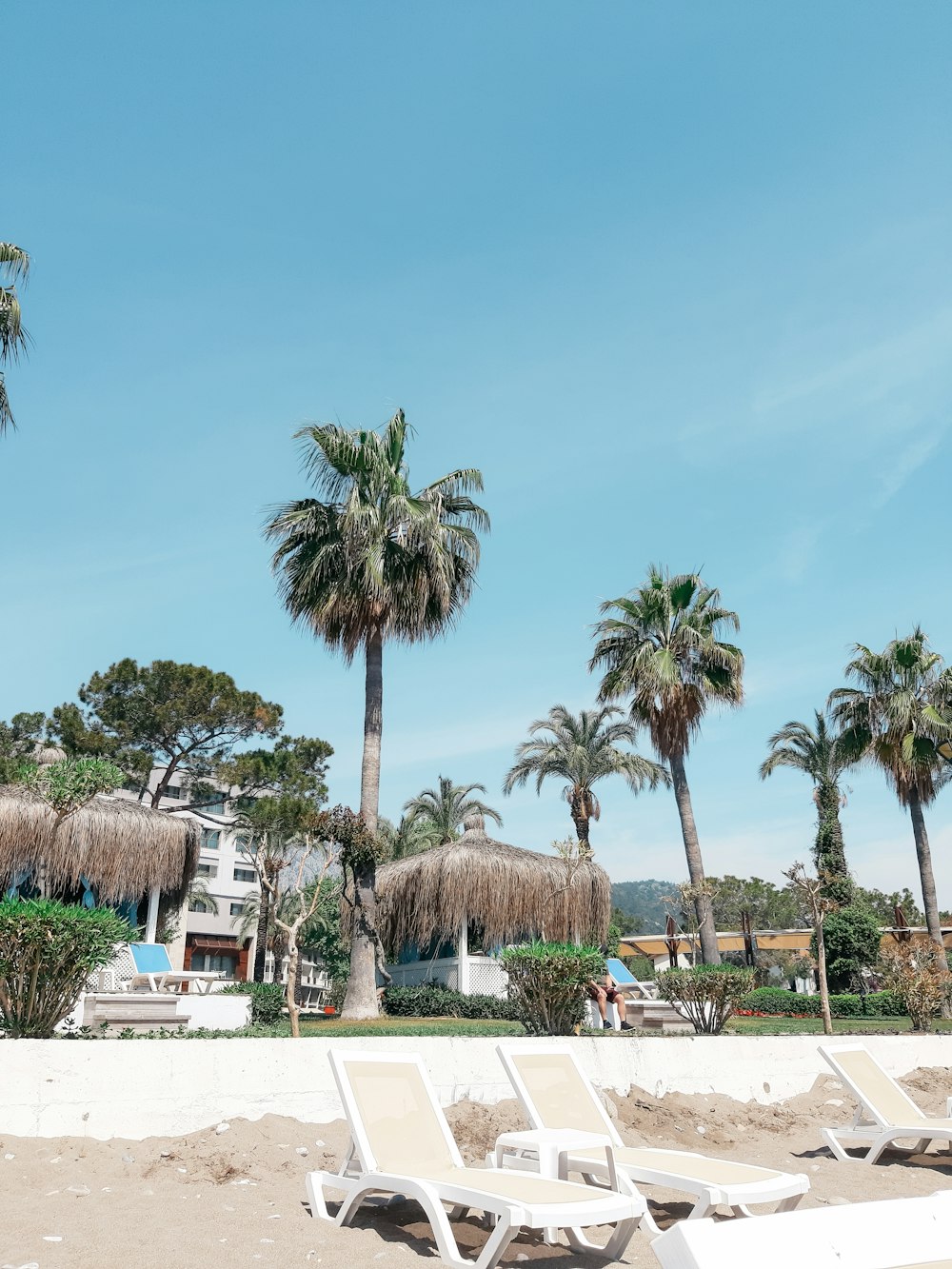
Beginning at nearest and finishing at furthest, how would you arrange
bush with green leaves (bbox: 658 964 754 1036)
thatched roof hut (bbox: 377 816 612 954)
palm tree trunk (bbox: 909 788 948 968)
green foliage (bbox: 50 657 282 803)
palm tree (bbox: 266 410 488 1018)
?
1. bush with green leaves (bbox: 658 964 754 1036)
2. palm tree (bbox: 266 410 488 1018)
3. thatched roof hut (bbox: 377 816 612 954)
4. palm tree trunk (bbox: 909 788 948 968)
5. green foliage (bbox: 50 657 282 803)

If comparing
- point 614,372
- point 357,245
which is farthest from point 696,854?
point 357,245

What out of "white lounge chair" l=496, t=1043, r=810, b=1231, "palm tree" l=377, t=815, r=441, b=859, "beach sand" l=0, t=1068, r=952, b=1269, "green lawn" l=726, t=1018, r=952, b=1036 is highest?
"palm tree" l=377, t=815, r=441, b=859

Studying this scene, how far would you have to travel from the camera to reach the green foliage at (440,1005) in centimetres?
1820

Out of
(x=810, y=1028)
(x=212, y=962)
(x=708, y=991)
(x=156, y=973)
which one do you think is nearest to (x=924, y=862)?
(x=810, y=1028)

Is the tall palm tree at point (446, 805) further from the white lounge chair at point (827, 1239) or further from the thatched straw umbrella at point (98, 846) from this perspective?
the white lounge chair at point (827, 1239)

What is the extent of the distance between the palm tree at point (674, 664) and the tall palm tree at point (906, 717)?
633 centimetres

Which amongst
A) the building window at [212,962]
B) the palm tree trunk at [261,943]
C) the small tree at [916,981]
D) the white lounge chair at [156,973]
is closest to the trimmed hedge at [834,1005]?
the small tree at [916,981]

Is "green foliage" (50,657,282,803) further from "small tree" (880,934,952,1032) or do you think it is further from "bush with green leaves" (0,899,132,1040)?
"bush with green leaves" (0,899,132,1040)

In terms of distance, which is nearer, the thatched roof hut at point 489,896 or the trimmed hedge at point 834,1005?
the thatched roof hut at point 489,896

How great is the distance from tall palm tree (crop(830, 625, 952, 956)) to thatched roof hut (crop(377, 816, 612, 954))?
927 cm

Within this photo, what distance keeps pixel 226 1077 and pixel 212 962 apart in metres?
51.7

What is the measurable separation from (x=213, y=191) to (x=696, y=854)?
52.7 ft

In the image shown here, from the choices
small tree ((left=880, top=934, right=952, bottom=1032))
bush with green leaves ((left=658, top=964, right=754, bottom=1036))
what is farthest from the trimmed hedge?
bush with green leaves ((left=658, top=964, right=754, bottom=1036))

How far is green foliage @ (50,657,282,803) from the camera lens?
3441 cm
